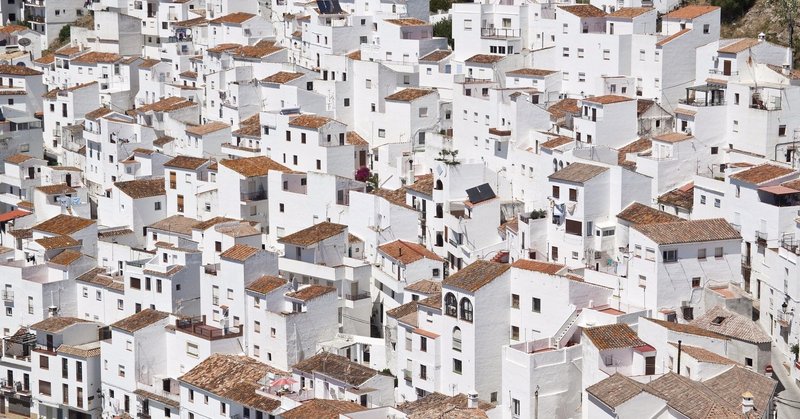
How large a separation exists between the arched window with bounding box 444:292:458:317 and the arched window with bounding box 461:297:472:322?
0.27 meters

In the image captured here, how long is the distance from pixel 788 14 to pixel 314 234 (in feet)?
67.6

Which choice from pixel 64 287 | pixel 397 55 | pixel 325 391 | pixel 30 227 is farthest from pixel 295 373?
pixel 397 55

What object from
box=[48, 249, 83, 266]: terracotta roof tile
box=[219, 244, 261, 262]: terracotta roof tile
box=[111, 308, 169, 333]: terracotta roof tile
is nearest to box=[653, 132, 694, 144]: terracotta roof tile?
box=[219, 244, 261, 262]: terracotta roof tile

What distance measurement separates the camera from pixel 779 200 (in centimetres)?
4731

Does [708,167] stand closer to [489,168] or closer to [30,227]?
[489,168]

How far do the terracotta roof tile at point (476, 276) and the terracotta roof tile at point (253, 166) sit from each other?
40.5 ft

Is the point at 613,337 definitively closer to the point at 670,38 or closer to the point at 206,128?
the point at 670,38

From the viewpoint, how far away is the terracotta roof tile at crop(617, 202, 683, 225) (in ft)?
159

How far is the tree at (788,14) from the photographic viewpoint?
61725 mm

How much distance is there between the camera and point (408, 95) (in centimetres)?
6250

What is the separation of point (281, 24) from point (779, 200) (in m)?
32.6

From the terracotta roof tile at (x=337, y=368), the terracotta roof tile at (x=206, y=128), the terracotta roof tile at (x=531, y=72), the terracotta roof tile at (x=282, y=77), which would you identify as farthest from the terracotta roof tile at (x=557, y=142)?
the terracotta roof tile at (x=206, y=128)

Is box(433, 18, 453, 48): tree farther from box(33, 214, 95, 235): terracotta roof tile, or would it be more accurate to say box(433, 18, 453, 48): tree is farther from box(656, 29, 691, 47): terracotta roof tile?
box(33, 214, 95, 235): terracotta roof tile

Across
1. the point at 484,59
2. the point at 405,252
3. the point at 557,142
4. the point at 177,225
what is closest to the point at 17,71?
the point at 177,225
